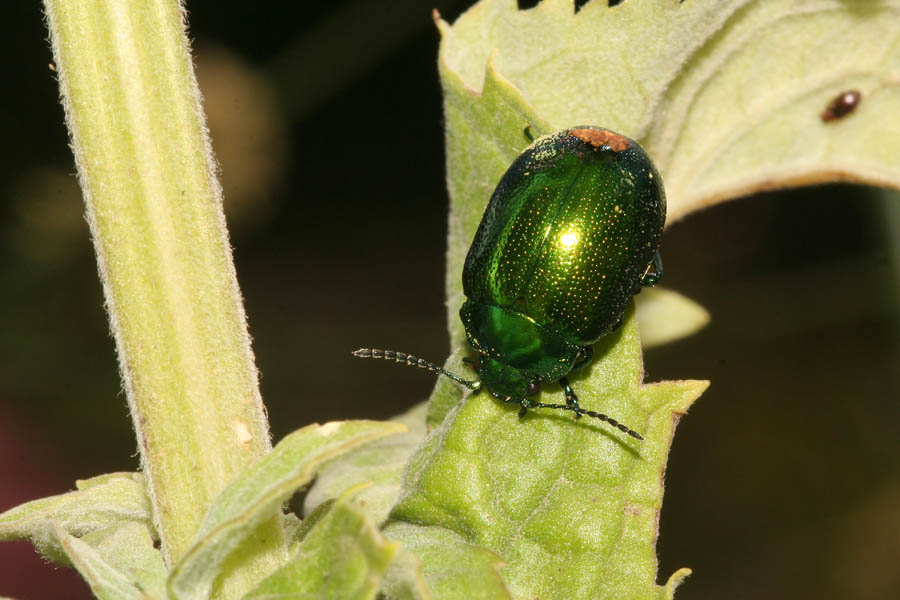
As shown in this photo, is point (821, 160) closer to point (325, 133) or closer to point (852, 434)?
point (852, 434)

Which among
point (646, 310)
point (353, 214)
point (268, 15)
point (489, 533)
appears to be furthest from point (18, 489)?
point (489, 533)

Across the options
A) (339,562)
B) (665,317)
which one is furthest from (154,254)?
(665,317)

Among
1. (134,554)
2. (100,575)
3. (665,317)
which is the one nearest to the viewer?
(100,575)

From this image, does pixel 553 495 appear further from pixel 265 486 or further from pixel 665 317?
pixel 665 317

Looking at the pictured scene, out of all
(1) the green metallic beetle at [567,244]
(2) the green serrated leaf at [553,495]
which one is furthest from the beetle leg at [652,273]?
(2) the green serrated leaf at [553,495]

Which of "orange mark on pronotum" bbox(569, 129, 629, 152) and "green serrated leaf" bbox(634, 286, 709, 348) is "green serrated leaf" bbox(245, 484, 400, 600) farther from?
"green serrated leaf" bbox(634, 286, 709, 348)

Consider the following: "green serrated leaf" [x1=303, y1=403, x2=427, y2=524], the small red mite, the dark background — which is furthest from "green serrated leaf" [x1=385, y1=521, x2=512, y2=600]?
the dark background
